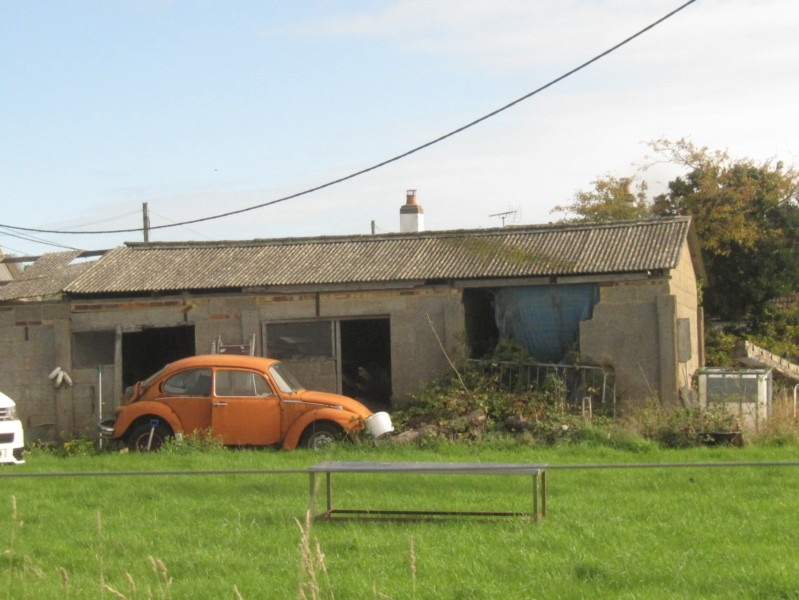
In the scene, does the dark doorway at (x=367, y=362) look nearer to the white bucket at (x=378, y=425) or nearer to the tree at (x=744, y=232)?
the white bucket at (x=378, y=425)

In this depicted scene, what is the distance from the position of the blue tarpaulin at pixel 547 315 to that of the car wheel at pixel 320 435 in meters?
4.27

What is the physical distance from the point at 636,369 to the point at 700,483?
6.30 m

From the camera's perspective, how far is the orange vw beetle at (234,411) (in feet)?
53.9

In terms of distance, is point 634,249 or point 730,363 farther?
point 730,363

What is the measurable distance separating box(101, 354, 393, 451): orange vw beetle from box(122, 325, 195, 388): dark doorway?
12.6ft

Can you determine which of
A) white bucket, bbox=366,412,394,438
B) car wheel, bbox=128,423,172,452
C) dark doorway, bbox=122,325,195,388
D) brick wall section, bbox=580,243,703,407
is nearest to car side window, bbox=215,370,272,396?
car wheel, bbox=128,423,172,452

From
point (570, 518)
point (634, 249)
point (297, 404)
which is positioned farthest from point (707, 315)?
point (570, 518)

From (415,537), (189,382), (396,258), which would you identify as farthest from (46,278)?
(415,537)

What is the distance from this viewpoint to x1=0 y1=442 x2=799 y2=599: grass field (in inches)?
306

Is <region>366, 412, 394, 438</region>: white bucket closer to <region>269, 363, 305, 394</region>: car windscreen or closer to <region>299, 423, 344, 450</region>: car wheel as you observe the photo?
<region>299, 423, 344, 450</region>: car wheel

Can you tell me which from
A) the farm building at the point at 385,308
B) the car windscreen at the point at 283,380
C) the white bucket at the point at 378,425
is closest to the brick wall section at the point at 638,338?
the farm building at the point at 385,308

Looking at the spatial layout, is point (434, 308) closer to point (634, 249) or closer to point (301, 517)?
point (634, 249)

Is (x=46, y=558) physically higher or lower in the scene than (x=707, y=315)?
lower

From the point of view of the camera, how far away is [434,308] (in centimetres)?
1916
